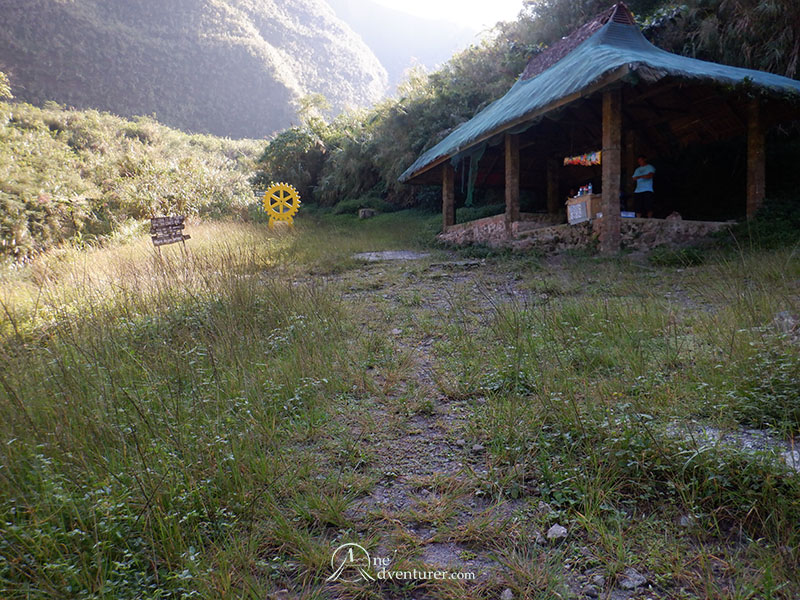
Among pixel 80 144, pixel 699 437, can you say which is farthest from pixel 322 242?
pixel 80 144

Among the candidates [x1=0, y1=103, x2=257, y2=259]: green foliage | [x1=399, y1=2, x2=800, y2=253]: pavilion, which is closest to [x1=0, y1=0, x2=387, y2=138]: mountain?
[x1=0, y1=103, x2=257, y2=259]: green foliage

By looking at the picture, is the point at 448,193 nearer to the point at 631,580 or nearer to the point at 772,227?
the point at 772,227

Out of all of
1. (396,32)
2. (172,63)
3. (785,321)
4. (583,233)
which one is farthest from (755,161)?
(396,32)

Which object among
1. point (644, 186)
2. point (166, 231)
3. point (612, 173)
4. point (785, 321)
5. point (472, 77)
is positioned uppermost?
point (472, 77)

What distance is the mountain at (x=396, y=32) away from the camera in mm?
100625

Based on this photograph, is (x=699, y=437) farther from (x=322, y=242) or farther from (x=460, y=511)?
(x=322, y=242)

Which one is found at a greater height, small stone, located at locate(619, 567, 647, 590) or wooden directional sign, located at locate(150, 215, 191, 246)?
wooden directional sign, located at locate(150, 215, 191, 246)

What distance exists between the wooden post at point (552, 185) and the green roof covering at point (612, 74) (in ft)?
10.9

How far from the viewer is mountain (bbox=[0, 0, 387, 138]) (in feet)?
158

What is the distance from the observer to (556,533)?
1.53 metres

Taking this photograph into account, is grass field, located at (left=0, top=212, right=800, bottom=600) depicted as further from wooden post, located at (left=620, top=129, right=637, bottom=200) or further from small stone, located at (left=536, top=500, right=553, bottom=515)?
wooden post, located at (left=620, top=129, right=637, bottom=200)

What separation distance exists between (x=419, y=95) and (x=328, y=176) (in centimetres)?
638

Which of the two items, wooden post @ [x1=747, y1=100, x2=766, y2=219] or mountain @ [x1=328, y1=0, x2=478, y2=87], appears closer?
wooden post @ [x1=747, y1=100, x2=766, y2=219]

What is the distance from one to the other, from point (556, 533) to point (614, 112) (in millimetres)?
8110
